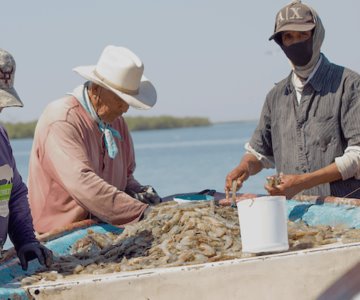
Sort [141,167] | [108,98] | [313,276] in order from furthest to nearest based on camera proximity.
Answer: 1. [141,167]
2. [108,98]
3. [313,276]

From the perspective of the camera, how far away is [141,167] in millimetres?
35062

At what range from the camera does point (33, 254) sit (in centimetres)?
484

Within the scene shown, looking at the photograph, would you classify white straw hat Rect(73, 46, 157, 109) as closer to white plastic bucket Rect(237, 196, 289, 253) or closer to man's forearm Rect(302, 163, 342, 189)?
man's forearm Rect(302, 163, 342, 189)

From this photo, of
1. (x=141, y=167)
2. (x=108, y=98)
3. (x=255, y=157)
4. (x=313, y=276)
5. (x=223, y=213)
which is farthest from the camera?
(x=141, y=167)

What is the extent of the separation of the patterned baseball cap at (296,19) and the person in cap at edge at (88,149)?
884 millimetres

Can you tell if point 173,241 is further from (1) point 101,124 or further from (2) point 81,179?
(1) point 101,124

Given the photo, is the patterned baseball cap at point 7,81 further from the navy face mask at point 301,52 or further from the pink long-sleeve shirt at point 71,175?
the navy face mask at point 301,52

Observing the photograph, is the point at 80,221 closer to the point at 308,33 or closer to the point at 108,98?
the point at 108,98

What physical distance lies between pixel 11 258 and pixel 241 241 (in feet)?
3.83

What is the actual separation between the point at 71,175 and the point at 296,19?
1.57m

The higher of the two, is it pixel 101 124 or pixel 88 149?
pixel 101 124

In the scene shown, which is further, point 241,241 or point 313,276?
point 241,241

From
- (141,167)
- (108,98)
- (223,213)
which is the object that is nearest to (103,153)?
(108,98)

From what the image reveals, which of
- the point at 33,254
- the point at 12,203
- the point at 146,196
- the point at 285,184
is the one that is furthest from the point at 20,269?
the point at 285,184
